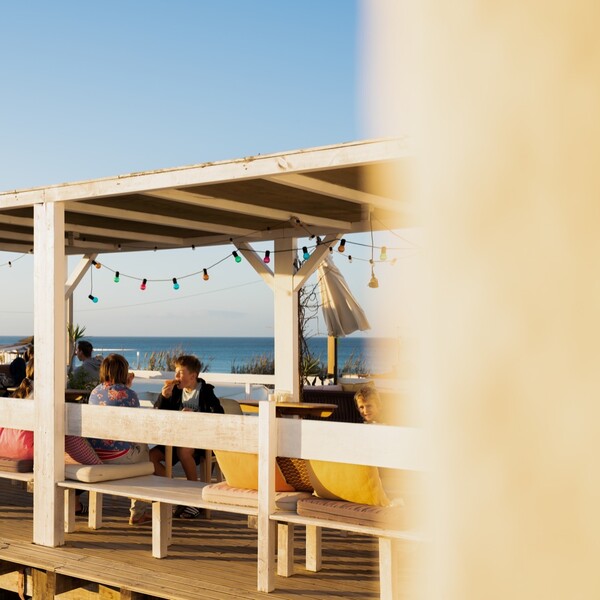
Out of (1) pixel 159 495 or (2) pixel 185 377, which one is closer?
(1) pixel 159 495

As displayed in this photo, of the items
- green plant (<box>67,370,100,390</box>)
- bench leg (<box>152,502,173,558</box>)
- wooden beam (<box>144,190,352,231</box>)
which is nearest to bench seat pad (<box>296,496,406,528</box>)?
bench leg (<box>152,502,173,558</box>)

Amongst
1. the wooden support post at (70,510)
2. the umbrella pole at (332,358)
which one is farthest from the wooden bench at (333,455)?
the umbrella pole at (332,358)

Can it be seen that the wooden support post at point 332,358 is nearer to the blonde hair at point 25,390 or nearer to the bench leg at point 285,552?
the blonde hair at point 25,390

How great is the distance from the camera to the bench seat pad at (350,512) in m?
3.91

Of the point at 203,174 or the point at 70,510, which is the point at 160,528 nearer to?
the point at 70,510

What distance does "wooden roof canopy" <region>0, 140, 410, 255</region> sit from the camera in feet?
14.0

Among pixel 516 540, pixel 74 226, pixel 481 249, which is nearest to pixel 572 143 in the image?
pixel 481 249

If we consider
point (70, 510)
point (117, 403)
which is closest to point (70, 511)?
point (70, 510)

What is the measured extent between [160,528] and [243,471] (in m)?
0.62

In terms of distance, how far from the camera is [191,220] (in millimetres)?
7602

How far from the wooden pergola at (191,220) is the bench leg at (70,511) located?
249 mm

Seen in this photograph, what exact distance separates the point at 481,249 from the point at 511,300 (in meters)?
0.03

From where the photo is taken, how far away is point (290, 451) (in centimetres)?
427

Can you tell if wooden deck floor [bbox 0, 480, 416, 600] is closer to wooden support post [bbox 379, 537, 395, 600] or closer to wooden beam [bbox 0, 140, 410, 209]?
wooden support post [bbox 379, 537, 395, 600]
